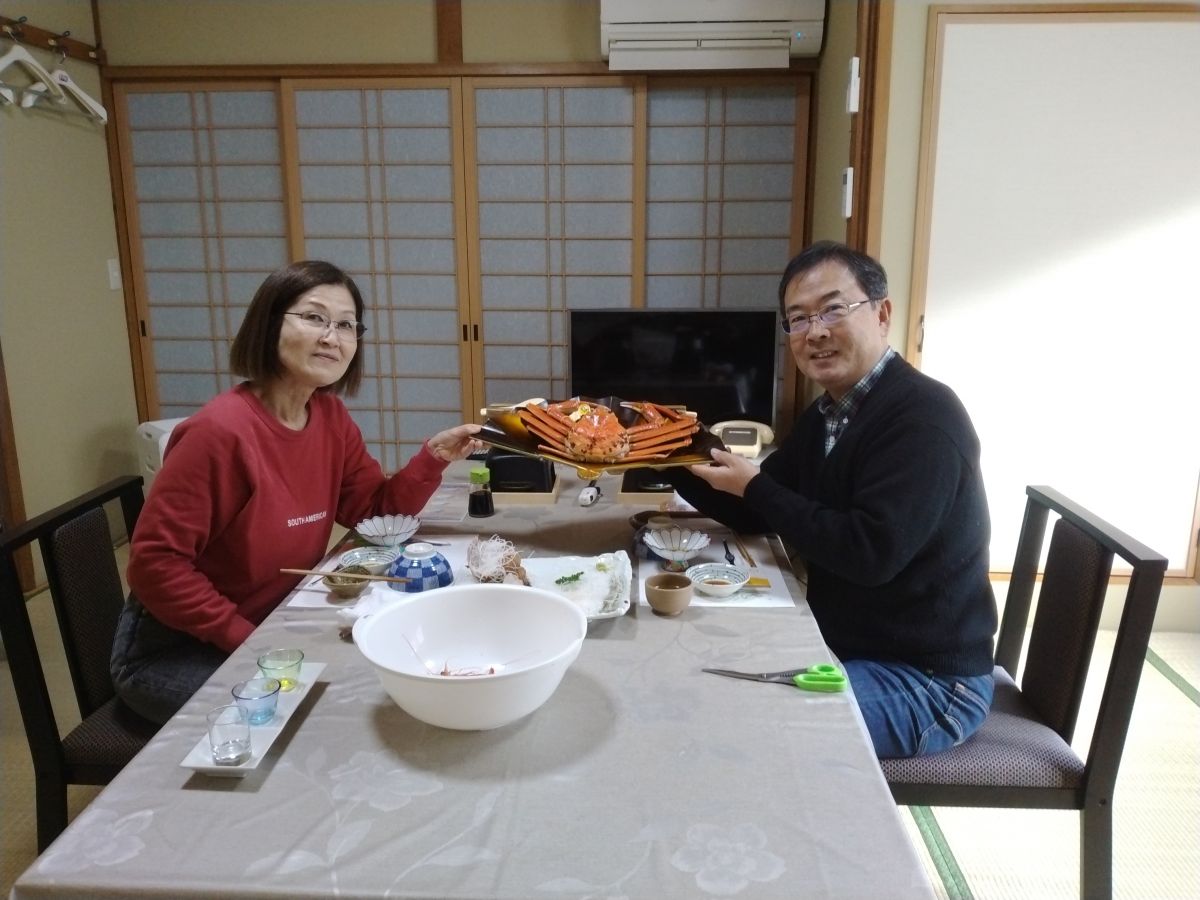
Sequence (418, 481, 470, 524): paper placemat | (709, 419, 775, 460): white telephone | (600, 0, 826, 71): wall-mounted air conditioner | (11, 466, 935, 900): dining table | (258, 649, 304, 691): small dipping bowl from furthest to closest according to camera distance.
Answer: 1. (600, 0, 826, 71): wall-mounted air conditioner
2. (709, 419, 775, 460): white telephone
3. (418, 481, 470, 524): paper placemat
4. (258, 649, 304, 691): small dipping bowl
5. (11, 466, 935, 900): dining table

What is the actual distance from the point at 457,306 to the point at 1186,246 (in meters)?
2.79

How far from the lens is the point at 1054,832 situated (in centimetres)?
184

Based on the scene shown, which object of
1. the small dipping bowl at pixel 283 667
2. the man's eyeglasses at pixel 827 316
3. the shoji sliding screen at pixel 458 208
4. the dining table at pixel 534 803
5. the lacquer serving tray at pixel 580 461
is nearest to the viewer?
the dining table at pixel 534 803

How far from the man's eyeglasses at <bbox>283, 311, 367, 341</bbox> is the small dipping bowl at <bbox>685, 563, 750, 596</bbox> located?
0.80 m

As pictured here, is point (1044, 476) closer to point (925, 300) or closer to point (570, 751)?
point (925, 300)

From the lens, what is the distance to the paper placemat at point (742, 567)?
1357 mm

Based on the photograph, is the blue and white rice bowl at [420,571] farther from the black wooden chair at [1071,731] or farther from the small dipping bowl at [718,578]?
the black wooden chair at [1071,731]

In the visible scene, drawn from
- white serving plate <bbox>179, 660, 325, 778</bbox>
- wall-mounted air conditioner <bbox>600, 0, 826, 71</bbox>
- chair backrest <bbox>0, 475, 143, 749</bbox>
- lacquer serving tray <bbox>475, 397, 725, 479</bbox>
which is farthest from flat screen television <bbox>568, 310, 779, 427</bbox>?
white serving plate <bbox>179, 660, 325, 778</bbox>

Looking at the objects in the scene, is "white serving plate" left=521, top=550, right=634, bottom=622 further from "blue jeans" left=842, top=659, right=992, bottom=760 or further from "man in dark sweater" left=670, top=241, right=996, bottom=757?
"blue jeans" left=842, top=659, right=992, bottom=760

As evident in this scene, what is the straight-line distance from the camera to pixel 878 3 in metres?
2.45

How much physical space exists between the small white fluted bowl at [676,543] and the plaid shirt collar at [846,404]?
0.29 m

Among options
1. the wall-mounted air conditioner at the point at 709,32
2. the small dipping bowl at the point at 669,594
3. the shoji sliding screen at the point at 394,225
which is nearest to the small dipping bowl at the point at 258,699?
the small dipping bowl at the point at 669,594

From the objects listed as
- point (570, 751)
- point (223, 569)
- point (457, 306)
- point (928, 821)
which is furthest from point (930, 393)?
point (457, 306)

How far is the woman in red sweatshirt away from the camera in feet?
4.52
